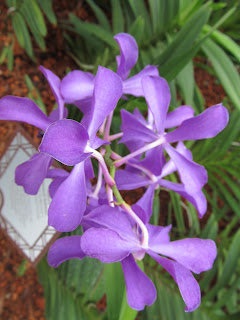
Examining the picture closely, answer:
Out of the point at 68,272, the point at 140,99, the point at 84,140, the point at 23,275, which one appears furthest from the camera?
the point at 23,275

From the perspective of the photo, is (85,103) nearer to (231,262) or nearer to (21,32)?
(21,32)

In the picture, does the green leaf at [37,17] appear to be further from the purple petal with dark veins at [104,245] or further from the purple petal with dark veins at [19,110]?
the purple petal with dark veins at [104,245]

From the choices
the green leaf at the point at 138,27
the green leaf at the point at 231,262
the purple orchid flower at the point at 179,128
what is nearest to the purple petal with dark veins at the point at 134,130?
the purple orchid flower at the point at 179,128

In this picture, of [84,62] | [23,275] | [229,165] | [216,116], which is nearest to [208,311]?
[229,165]

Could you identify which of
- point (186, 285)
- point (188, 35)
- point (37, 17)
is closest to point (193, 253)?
point (186, 285)

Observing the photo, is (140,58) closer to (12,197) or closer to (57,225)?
(12,197)

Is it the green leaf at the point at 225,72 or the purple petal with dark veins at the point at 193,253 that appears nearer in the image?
the purple petal with dark veins at the point at 193,253

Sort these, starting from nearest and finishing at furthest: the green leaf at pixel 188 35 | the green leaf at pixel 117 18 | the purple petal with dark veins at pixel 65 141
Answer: the purple petal with dark veins at pixel 65 141
the green leaf at pixel 188 35
the green leaf at pixel 117 18

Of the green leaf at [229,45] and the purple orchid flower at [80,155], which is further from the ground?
the green leaf at [229,45]
